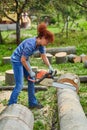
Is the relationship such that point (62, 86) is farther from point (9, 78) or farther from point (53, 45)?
point (53, 45)

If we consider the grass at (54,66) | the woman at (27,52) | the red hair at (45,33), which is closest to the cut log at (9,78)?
the grass at (54,66)

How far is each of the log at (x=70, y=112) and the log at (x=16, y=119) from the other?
568 millimetres

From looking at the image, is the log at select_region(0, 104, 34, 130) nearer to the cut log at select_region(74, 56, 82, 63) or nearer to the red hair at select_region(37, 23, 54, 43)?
the red hair at select_region(37, 23, 54, 43)

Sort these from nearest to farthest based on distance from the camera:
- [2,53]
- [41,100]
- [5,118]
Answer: [5,118]
[41,100]
[2,53]

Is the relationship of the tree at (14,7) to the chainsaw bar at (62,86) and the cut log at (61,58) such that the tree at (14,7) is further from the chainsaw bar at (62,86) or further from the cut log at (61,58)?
the chainsaw bar at (62,86)

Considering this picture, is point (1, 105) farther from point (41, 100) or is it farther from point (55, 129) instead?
point (55, 129)

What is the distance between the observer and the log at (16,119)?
18.8 ft

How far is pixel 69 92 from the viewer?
841 centimetres

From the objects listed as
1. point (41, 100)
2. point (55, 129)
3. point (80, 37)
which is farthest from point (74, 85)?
point (80, 37)

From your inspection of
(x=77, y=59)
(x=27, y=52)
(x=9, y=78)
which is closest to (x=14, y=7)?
(x=77, y=59)

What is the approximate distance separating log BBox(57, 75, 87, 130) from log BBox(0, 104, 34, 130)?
568 mm

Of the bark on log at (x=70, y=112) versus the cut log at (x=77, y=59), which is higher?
the bark on log at (x=70, y=112)

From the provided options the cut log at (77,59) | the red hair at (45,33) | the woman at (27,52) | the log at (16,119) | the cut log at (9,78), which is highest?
the red hair at (45,33)

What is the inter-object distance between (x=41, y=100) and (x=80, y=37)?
12404mm
